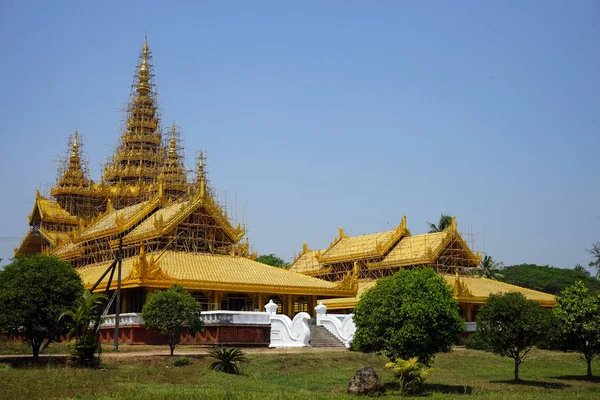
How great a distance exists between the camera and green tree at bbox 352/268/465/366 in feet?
80.5

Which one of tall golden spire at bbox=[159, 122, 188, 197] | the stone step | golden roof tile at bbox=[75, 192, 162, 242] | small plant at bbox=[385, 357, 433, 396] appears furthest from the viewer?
tall golden spire at bbox=[159, 122, 188, 197]

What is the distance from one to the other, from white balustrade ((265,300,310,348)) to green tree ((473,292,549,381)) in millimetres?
11305

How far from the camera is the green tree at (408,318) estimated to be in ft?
80.5

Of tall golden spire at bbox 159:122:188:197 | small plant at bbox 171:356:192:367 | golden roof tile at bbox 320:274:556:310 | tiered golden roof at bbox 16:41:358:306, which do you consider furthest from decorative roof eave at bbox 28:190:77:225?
small plant at bbox 171:356:192:367

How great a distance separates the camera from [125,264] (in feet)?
146

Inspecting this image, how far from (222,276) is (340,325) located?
6643 millimetres

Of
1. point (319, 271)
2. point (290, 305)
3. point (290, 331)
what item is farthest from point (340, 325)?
point (319, 271)

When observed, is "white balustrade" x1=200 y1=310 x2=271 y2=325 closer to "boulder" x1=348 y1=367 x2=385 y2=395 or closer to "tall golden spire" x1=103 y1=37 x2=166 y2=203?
"boulder" x1=348 y1=367 x2=385 y2=395

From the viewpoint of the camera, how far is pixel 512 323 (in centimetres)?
2708

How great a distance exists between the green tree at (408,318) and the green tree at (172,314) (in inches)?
296

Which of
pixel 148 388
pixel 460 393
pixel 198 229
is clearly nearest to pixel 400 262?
pixel 198 229

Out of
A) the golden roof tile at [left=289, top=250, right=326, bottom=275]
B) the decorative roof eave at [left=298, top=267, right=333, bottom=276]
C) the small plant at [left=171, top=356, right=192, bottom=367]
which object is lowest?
the small plant at [left=171, top=356, right=192, bottom=367]

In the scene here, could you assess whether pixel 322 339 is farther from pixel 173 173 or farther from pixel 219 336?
pixel 173 173

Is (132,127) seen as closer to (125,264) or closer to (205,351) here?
(125,264)
